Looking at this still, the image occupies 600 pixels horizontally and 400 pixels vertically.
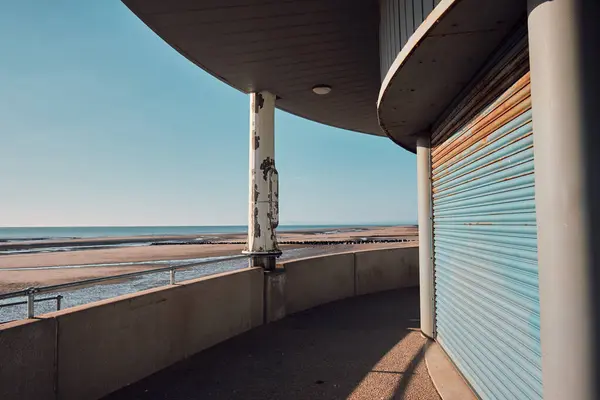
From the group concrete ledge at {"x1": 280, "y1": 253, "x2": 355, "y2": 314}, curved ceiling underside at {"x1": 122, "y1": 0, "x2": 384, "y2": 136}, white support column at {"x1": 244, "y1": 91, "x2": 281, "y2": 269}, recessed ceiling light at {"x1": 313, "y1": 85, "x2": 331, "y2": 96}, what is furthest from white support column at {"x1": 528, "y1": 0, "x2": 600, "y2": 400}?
concrete ledge at {"x1": 280, "y1": 253, "x2": 355, "y2": 314}

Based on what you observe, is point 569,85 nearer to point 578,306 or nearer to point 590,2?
point 590,2

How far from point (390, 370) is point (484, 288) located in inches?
70.2

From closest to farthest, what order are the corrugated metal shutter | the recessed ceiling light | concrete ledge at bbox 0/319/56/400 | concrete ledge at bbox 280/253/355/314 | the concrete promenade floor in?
1. the corrugated metal shutter
2. concrete ledge at bbox 0/319/56/400
3. the concrete promenade floor
4. the recessed ceiling light
5. concrete ledge at bbox 280/253/355/314

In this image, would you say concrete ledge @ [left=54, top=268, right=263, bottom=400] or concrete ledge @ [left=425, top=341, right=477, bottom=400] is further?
concrete ledge @ [left=425, top=341, right=477, bottom=400]

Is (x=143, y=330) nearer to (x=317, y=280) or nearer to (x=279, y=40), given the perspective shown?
(x=279, y=40)

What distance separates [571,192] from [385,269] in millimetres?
8887

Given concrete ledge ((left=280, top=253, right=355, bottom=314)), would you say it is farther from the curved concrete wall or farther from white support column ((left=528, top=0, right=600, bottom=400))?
white support column ((left=528, top=0, right=600, bottom=400))

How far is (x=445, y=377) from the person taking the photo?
4.61 m

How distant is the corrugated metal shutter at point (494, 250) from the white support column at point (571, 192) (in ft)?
2.32

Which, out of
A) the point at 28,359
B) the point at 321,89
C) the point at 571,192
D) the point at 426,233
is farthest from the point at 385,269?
the point at 571,192

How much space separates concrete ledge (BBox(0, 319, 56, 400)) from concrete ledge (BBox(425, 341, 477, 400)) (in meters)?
3.58

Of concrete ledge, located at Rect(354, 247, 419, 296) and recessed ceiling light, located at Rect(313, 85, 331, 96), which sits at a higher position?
recessed ceiling light, located at Rect(313, 85, 331, 96)

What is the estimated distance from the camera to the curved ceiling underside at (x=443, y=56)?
8.75 ft

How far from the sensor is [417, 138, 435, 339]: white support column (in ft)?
19.9
